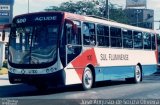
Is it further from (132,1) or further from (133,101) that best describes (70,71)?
(132,1)

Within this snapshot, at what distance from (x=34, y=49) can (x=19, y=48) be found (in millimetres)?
690

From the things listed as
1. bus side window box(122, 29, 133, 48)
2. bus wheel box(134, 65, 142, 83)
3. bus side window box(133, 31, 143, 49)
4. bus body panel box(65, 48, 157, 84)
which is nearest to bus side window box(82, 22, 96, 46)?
bus body panel box(65, 48, 157, 84)

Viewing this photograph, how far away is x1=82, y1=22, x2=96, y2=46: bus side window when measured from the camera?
680 inches

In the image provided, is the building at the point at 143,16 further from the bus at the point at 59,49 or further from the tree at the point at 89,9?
the bus at the point at 59,49

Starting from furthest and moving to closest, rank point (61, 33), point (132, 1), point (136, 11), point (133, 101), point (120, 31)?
point (136, 11)
point (132, 1)
point (120, 31)
point (61, 33)
point (133, 101)

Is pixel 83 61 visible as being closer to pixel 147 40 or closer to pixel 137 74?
pixel 137 74

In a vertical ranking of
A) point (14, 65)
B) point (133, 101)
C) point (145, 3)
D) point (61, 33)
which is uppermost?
point (145, 3)

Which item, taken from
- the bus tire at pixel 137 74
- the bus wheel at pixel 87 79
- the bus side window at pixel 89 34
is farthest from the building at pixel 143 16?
the bus wheel at pixel 87 79

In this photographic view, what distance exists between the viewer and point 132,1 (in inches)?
2975

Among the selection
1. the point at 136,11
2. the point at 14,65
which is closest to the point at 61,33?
the point at 14,65

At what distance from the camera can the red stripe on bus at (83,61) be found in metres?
16.5

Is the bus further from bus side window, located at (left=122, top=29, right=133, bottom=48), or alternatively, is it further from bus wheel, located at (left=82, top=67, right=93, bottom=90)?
bus side window, located at (left=122, top=29, right=133, bottom=48)

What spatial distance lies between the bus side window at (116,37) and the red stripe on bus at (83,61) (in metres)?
2.11

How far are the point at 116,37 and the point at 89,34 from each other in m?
2.83
